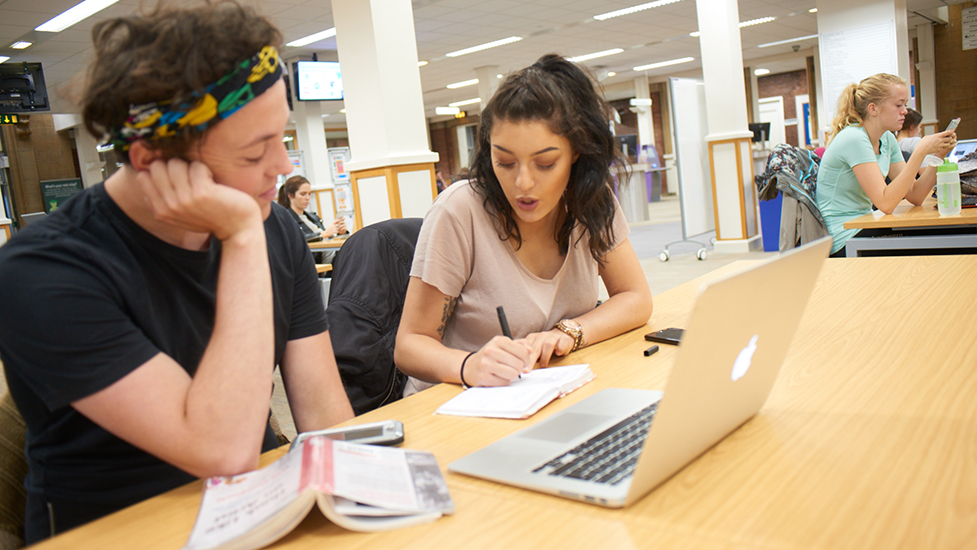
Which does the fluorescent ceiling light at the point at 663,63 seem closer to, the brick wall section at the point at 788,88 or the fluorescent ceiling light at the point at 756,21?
the fluorescent ceiling light at the point at 756,21

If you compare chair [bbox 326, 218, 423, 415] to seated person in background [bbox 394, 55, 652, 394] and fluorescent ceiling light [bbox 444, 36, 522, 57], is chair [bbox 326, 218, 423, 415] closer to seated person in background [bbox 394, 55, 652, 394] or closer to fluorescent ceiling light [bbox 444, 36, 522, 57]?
seated person in background [bbox 394, 55, 652, 394]

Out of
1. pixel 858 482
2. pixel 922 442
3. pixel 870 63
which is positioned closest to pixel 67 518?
pixel 858 482

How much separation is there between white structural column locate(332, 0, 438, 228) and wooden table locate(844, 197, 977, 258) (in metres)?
2.80

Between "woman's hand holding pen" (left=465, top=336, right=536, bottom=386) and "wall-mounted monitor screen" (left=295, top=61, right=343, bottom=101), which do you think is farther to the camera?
"wall-mounted monitor screen" (left=295, top=61, right=343, bottom=101)

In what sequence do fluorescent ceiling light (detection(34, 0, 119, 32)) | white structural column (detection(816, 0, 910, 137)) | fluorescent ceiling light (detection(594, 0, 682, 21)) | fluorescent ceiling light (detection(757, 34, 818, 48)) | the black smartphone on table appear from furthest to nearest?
1. fluorescent ceiling light (detection(757, 34, 818, 48))
2. fluorescent ceiling light (detection(594, 0, 682, 21))
3. white structural column (detection(816, 0, 910, 137))
4. fluorescent ceiling light (detection(34, 0, 119, 32))
5. the black smartphone on table

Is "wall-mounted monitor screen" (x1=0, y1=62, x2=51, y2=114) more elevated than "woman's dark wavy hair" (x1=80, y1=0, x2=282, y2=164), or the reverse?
"wall-mounted monitor screen" (x1=0, y1=62, x2=51, y2=114)

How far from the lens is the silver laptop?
647mm

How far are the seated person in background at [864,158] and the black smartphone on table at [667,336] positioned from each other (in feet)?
6.58

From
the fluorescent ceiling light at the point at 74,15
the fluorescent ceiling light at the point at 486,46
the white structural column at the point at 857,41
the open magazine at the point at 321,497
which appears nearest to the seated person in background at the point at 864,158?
the open magazine at the point at 321,497

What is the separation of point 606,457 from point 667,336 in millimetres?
647

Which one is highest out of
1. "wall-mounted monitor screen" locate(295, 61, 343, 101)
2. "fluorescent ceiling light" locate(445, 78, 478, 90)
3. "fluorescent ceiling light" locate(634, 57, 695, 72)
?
"fluorescent ceiling light" locate(634, 57, 695, 72)

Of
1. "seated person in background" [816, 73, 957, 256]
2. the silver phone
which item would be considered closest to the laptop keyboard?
the silver phone

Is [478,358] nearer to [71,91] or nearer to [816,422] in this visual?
[816,422]

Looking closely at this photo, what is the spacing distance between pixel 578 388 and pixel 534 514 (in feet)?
A: 1.42
